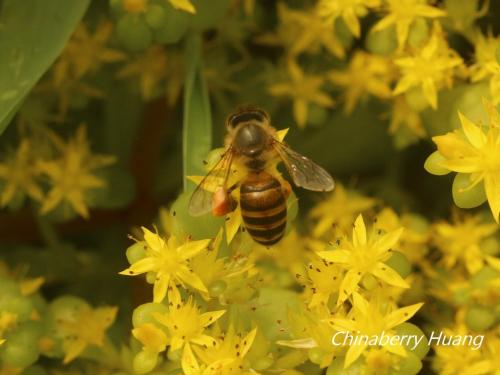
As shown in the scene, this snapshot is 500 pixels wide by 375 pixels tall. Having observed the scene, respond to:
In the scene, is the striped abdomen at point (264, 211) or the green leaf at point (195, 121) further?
the green leaf at point (195, 121)

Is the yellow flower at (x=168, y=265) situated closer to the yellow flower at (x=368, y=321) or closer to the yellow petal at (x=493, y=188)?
the yellow flower at (x=368, y=321)

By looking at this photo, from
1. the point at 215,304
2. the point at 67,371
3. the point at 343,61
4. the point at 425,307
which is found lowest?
the point at 67,371

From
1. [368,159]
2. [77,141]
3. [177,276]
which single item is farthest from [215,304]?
[368,159]

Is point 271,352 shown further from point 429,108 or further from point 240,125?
point 429,108

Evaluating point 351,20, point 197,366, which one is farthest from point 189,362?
point 351,20

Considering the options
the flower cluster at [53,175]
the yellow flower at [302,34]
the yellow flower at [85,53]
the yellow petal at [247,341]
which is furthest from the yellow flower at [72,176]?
the yellow petal at [247,341]

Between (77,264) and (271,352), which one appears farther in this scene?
(77,264)

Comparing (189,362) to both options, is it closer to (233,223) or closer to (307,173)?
(233,223)

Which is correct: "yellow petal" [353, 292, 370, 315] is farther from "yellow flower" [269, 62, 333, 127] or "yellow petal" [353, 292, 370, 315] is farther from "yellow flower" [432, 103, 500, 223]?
"yellow flower" [269, 62, 333, 127]
